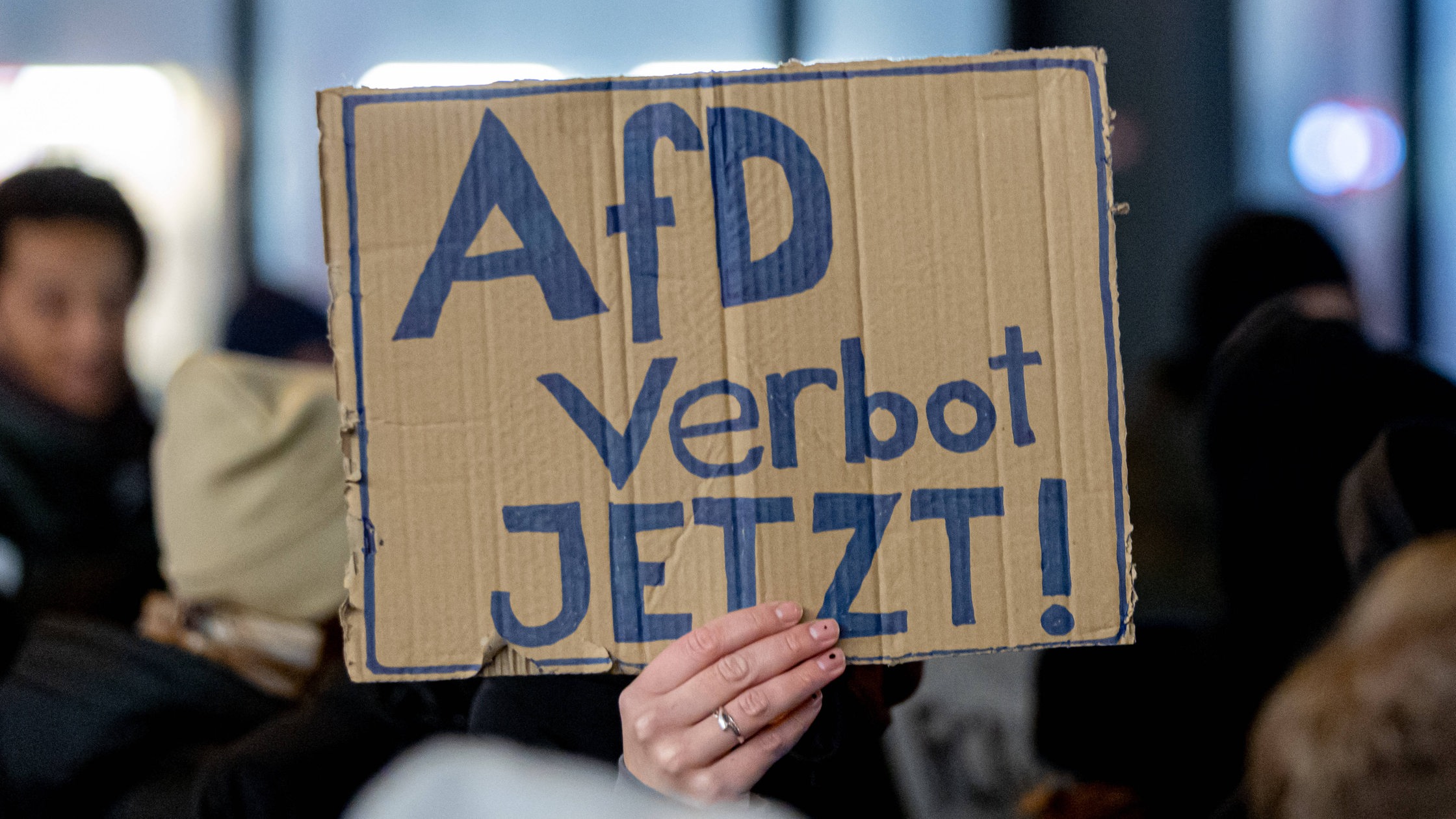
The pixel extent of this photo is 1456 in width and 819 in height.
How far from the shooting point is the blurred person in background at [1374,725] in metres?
0.53

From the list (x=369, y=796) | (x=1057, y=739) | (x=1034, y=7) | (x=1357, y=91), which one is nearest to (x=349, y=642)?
(x=369, y=796)

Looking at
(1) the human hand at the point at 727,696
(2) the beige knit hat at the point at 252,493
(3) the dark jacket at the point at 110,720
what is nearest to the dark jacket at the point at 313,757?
(3) the dark jacket at the point at 110,720

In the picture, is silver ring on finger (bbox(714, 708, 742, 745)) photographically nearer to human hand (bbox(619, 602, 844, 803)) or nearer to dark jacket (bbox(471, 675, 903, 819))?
human hand (bbox(619, 602, 844, 803))

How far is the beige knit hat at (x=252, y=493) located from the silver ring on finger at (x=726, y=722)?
877 mm

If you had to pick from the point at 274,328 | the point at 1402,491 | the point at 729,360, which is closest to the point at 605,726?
the point at 729,360

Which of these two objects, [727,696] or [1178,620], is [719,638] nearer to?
[727,696]

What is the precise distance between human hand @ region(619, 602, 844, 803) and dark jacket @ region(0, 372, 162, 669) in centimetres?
159

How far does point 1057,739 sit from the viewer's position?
1.84 m

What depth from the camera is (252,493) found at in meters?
1.41

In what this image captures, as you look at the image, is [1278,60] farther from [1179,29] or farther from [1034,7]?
[1034,7]

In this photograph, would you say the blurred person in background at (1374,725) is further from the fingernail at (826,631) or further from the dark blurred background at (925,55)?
the dark blurred background at (925,55)

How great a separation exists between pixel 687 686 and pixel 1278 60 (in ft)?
7.15

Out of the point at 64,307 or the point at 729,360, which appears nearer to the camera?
Answer: the point at 729,360

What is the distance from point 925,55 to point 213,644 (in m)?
1.50
